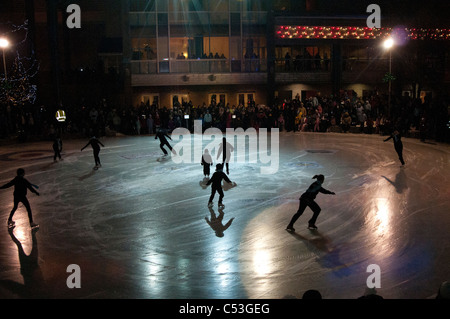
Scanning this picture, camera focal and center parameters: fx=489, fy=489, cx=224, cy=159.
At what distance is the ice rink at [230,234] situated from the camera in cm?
773

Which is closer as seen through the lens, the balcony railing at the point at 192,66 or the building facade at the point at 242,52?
the building facade at the point at 242,52

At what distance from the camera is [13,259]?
29.7 ft

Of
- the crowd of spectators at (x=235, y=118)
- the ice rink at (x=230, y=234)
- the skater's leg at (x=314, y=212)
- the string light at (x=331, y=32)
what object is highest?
the string light at (x=331, y=32)

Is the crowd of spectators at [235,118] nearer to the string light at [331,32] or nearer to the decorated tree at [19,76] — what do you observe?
the decorated tree at [19,76]

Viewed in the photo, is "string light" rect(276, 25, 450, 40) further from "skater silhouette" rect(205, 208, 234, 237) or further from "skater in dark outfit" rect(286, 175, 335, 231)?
"skater in dark outfit" rect(286, 175, 335, 231)

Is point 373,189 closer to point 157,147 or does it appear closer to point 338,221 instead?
point 338,221

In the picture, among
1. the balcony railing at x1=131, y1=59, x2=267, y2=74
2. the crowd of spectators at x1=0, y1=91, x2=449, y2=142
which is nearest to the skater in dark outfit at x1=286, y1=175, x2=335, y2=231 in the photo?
the crowd of spectators at x1=0, y1=91, x2=449, y2=142

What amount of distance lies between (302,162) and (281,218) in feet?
26.2

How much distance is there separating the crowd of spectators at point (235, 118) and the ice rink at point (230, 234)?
9.02m

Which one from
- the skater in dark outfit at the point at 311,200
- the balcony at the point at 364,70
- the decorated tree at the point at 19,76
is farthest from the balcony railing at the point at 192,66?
the skater in dark outfit at the point at 311,200

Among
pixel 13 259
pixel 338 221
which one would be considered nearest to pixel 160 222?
pixel 13 259

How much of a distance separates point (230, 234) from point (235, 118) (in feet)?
70.8

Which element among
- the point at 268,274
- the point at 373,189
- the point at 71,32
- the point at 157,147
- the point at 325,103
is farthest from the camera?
the point at 71,32

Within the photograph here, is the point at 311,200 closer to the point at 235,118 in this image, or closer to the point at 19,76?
the point at 235,118
